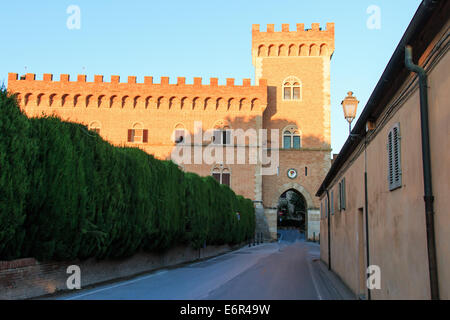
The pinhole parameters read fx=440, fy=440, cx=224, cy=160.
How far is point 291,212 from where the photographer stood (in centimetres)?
8400

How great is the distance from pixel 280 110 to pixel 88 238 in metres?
35.6

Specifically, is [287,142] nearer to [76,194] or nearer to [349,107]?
[349,107]

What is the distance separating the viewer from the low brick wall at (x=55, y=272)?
8320mm

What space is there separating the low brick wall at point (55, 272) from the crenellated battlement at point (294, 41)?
1271 inches

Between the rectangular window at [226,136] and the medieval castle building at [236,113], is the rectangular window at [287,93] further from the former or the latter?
the rectangular window at [226,136]

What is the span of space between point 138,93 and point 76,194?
107 ft

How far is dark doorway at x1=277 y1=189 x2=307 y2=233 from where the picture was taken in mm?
79938

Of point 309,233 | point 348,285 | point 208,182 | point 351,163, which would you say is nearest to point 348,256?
point 348,285

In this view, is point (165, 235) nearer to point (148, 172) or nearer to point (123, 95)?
point (148, 172)

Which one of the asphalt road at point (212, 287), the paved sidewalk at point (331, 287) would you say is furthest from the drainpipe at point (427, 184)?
the paved sidewalk at point (331, 287)

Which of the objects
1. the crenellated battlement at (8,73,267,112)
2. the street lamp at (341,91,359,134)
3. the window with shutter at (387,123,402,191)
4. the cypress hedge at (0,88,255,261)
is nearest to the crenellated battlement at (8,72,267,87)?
the crenellated battlement at (8,73,267,112)

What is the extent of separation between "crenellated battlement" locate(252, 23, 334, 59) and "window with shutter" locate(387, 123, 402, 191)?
40.1 metres

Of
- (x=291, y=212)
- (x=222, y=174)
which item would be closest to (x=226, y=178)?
(x=222, y=174)

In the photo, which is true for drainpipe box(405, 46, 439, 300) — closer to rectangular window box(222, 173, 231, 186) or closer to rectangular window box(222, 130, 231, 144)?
rectangular window box(222, 173, 231, 186)
